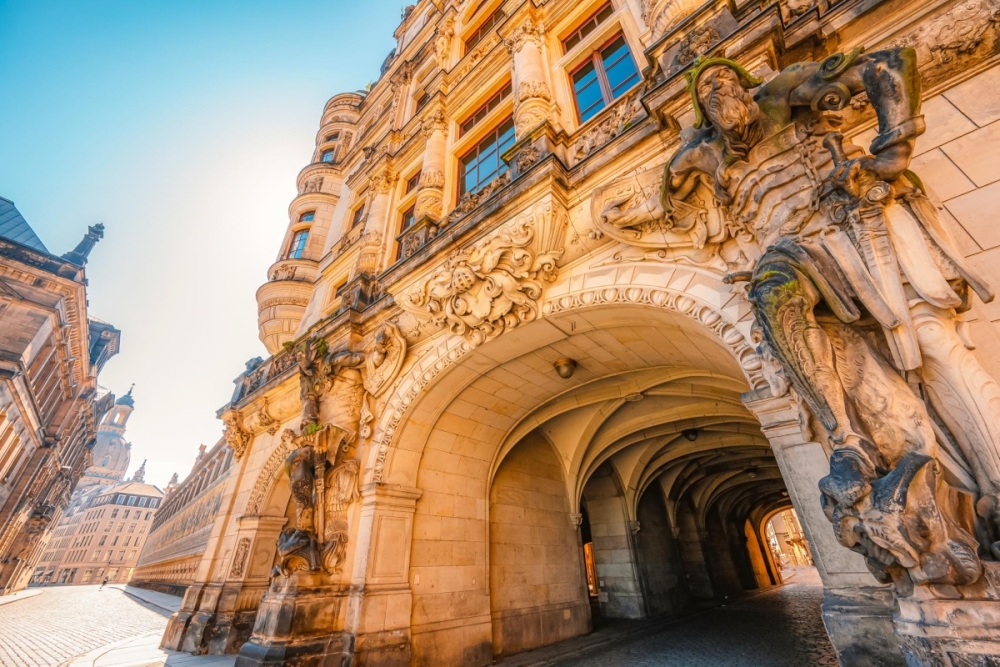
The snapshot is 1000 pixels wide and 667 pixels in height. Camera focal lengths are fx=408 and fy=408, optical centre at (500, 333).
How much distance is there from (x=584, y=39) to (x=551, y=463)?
8.52 meters

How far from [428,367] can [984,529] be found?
5360 millimetres

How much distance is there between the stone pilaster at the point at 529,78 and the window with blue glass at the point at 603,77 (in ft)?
2.05

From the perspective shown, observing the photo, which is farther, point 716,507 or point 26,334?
point 26,334

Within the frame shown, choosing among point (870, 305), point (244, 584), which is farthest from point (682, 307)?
point (244, 584)

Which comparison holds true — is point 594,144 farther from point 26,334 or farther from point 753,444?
point 26,334

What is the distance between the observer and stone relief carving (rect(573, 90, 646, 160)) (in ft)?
16.7

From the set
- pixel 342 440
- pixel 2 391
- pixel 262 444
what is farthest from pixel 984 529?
pixel 2 391

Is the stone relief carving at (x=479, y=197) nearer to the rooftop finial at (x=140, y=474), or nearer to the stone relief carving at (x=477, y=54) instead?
the stone relief carving at (x=477, y=54)

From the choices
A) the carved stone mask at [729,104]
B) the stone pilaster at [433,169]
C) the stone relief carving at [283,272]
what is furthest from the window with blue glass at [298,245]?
the carved stone mask at [729,104]

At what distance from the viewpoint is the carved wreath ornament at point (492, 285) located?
197 inches

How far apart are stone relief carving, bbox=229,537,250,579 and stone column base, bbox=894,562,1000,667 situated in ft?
31.6

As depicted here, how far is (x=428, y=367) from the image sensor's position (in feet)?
20.0

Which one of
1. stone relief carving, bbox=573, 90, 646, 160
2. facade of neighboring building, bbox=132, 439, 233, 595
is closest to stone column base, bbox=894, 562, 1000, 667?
stone relief carving, bbox=573, 90, 646, 160

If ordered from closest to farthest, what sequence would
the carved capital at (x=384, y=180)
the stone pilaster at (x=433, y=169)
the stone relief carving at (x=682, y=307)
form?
the stone relief carving at (x=682, y=307) → the stone pilaster at (x=433, y=169) → the carved capital at (x=384, y=180)
